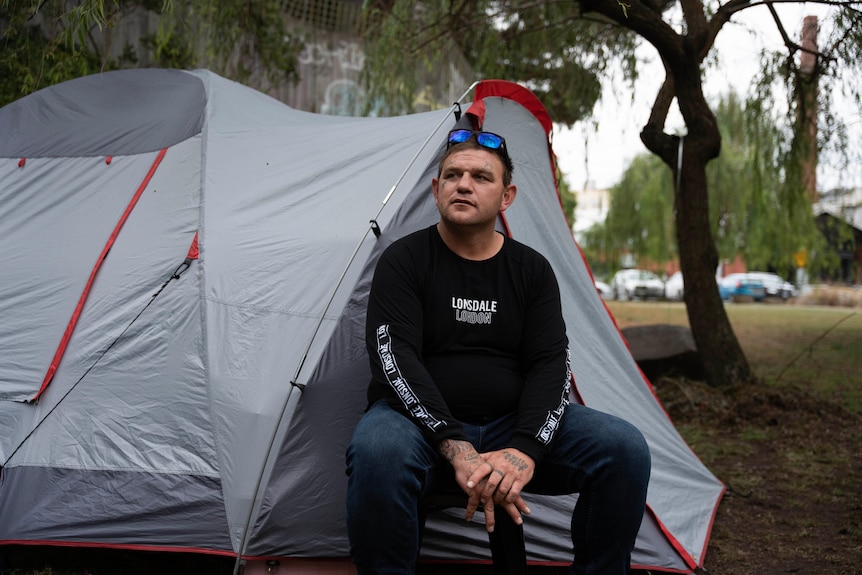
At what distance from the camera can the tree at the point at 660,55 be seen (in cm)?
615

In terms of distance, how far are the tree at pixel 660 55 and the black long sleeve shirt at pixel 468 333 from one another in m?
3.49

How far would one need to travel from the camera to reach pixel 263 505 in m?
2.93

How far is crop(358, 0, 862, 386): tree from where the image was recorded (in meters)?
6.15

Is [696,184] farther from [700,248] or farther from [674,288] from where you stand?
[674,288]

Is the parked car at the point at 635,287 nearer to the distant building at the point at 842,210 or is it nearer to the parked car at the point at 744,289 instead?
the parked car at the point at 744,289

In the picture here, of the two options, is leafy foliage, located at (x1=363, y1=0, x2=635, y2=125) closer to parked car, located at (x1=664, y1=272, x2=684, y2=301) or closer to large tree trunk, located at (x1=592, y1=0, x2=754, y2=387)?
large tree trunk, located at (x1=592, y1=0, x2=754, y2=387)

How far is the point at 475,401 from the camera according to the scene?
268 centimetres

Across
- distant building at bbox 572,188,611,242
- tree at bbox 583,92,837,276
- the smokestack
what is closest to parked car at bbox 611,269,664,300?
distant building at bbox 572,188,611,242

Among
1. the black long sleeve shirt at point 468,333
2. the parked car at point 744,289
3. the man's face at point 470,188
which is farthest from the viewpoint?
the parked car at point 744,289

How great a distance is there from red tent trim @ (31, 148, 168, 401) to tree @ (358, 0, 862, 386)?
3334 mm

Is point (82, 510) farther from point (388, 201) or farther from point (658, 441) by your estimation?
point (658, 441)

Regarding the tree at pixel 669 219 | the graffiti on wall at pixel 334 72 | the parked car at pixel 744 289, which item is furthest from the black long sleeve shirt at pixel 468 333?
the parked car at pixel 744 289

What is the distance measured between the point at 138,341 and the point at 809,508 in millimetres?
3565

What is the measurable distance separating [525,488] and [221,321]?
1473 millimetres
